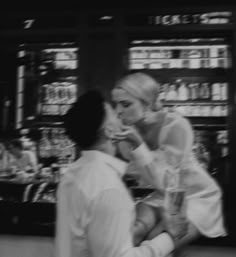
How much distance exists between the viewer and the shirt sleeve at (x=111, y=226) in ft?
6.09

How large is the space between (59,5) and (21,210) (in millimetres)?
1890

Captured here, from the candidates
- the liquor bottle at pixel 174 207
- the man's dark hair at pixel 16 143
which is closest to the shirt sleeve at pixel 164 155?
the liquor bottle at pixel 174 207

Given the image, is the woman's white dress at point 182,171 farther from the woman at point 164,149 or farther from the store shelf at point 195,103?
the store shelf at point 195,103

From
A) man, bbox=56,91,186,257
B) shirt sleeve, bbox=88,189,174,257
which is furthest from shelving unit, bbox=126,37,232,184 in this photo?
shirt sleeve, bbox=88,189,174,257

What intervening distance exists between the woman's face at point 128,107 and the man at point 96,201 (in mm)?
1149

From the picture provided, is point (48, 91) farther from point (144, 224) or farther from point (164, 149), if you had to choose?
point (144, 224)

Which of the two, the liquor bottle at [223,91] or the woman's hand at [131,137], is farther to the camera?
the liquor bottle at [223,91]

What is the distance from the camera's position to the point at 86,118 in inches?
79.4

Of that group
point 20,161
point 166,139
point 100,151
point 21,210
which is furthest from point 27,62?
point 100,151

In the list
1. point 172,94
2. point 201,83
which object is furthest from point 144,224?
point 201,83

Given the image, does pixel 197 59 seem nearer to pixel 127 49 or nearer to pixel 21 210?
pixel 127 49

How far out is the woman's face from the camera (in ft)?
10.7

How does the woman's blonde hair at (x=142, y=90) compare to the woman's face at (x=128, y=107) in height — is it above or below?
above

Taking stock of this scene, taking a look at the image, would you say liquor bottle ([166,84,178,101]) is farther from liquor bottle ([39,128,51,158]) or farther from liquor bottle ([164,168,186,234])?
liquor bottle ([164,168,186,234])
